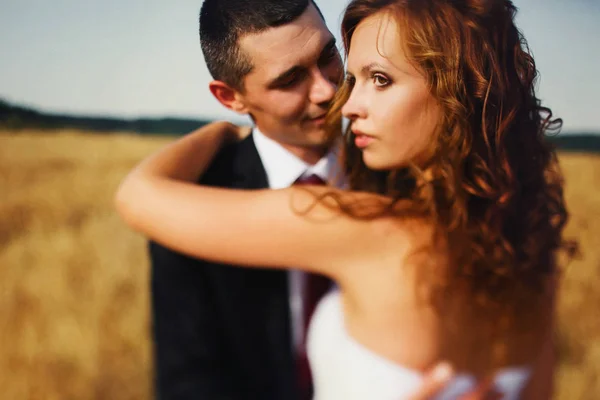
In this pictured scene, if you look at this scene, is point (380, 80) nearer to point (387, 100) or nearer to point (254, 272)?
point (387, 100)

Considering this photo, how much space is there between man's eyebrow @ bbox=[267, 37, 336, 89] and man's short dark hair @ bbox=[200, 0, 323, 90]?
0.18 ft

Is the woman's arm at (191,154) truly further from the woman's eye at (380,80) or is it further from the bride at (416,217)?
the woman's eye at (380,80)

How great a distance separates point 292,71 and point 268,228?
32 centimetres

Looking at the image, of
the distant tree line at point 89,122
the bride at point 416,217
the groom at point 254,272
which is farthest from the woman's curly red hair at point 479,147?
the distant tree line at point 89,122

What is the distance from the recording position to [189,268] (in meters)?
0.84

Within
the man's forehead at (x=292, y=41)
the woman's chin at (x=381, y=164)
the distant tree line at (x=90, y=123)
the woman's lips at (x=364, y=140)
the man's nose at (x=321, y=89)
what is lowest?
the distant tree line at (x=90, y=123)

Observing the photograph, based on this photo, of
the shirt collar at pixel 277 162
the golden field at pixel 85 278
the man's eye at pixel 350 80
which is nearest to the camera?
the man's eye at pixel 350 80

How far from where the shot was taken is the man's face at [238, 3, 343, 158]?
35.1 inches

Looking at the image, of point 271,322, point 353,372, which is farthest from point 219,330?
point 353,372

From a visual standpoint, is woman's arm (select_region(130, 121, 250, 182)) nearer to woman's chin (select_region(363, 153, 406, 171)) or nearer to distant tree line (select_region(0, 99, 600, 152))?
distant tree line (select_region(0, 99, 600, 152))

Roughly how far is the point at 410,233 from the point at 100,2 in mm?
690

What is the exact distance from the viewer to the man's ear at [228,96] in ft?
3.19

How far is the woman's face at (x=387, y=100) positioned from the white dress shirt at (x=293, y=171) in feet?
0.58

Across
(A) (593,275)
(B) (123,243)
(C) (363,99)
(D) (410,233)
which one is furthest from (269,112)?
(A) (593,275)
